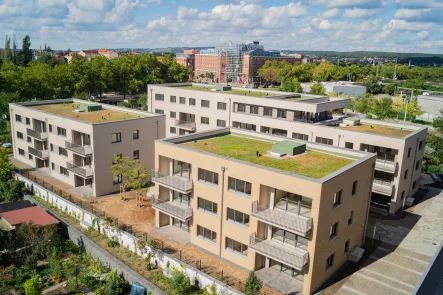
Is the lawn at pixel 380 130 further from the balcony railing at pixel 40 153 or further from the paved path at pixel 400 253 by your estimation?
the balcony railing at pixel 40 153

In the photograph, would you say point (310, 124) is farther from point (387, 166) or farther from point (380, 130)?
point (387, 166)

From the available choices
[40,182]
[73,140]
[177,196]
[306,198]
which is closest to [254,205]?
[306,198]

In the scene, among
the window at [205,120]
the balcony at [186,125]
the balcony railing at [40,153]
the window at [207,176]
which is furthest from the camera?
Answer: the balcony at [186,125]

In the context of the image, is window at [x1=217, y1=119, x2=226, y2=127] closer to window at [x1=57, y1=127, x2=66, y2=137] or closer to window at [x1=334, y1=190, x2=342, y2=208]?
window at [x1=57, y1=127, x2=66, y2=137]

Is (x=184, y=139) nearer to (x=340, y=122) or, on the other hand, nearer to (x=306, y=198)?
(x=306, y=198)

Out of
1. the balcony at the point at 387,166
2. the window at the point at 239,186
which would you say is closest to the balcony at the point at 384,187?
the balcony at the point at 387,166

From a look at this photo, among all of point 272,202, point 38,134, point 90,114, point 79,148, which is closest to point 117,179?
point 79,148
